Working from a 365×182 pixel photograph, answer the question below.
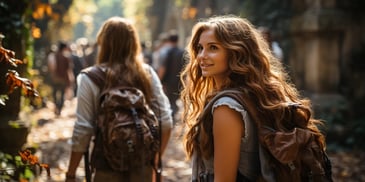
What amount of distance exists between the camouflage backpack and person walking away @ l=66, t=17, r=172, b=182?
0.22ft

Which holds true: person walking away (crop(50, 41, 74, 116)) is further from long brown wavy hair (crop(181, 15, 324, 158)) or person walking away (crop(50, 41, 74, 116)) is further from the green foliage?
long brown wavy hair (crop(181, 15, 324, 158))

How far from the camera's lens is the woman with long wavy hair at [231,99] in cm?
225

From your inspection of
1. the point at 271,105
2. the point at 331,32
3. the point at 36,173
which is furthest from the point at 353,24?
the point at 271,105

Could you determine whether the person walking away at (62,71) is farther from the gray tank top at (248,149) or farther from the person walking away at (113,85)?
the gray tank top at (248,149)

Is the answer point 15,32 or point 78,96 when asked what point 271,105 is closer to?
point 78,96

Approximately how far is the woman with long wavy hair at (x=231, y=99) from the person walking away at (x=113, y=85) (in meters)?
0.86

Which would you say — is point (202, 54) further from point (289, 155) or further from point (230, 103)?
point (289, 155)

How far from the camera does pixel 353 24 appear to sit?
31.8ft

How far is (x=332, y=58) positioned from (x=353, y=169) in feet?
9.70

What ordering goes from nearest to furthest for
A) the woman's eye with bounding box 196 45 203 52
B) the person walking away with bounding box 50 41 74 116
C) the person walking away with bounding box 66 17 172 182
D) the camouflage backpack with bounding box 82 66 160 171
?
the woman's eye with bounding box 196 45 203 52 → the camouflage backpack with bounding box 82 66 160 171 → the person walking away with bounding box 66 17 172 182 → the person walking away with bounding box 50 41 74 116

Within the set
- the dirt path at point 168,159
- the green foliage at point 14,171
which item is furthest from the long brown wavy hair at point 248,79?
the dirt path at point 168,159

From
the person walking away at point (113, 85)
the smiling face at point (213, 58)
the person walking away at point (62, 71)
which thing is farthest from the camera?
the person walking away at point (62, 71)

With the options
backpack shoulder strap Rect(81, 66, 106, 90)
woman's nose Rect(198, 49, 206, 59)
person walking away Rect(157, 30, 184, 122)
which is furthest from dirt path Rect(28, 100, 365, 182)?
woman's nose Rect(198, 49, 206, 59)

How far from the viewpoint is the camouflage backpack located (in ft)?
10.4
